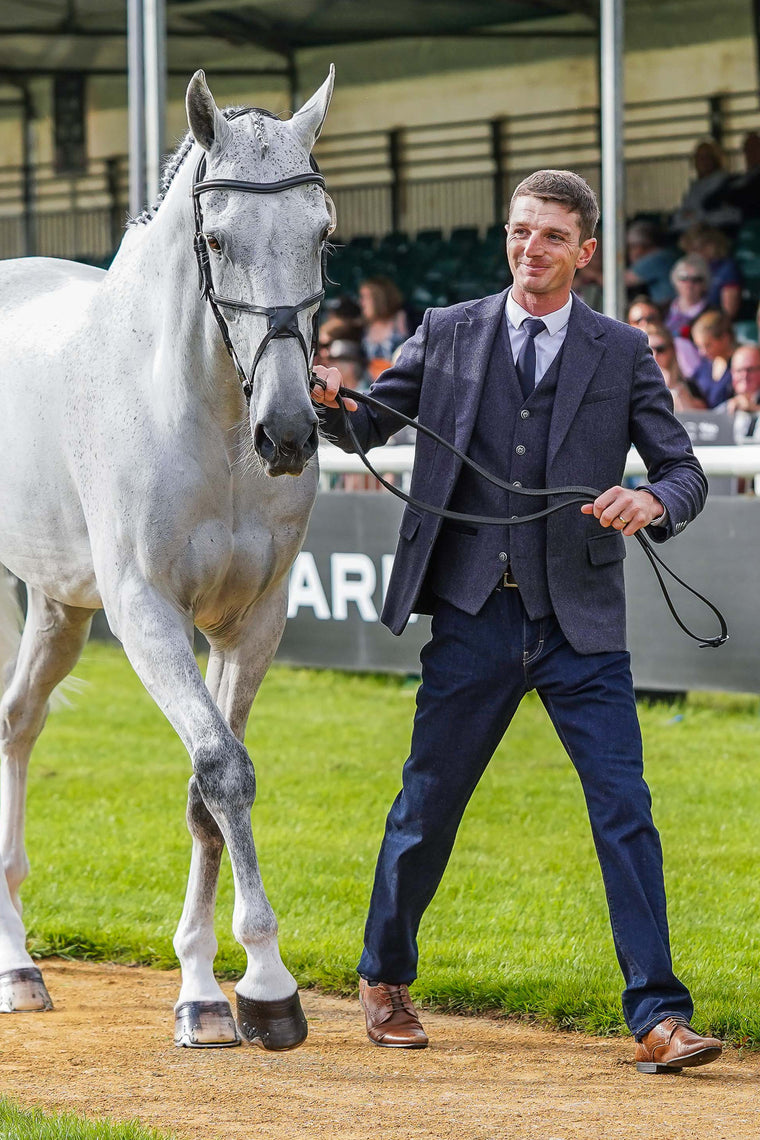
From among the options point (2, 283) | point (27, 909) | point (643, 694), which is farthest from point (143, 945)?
point (643, 694)

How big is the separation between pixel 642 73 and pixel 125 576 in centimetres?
1392

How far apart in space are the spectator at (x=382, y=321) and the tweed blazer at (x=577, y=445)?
8410 millimetres

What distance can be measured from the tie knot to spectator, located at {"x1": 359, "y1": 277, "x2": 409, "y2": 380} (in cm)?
850

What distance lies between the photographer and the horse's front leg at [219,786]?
3.78 metres

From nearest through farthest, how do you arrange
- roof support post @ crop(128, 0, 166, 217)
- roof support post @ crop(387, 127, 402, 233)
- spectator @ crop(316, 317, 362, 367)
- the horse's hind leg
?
1. the horse's hind leg
2. roof support post @ crop(128, 0, 166, 217)
3. spectator @ crop(316, 317, 362, 367)
4. roof support post @ crop(387, 127, 402, 233)

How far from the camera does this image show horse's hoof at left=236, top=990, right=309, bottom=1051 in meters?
3.76

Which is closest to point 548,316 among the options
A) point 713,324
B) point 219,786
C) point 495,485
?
point 495,485

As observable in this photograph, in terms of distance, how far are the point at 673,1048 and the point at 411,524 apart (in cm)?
147

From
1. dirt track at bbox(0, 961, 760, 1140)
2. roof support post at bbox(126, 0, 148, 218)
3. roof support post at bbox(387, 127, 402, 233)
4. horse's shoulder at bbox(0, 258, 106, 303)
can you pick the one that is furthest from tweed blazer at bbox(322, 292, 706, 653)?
roof support post at bbox(387, 127, 402, 233)

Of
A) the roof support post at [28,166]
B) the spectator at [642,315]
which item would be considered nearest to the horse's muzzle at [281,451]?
the spectator at [642,315]

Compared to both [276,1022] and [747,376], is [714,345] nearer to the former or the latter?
[747,376]

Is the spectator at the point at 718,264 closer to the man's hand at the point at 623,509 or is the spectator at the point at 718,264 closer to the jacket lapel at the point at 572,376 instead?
the jacket lapel at the point at 572,376

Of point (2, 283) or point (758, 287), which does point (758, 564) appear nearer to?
point (2, 283)

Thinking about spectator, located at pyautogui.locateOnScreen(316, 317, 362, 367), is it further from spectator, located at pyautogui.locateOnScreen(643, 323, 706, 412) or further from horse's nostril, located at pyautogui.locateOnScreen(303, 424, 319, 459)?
horse's nostril, located at pyautogui.locateOnScreen(303, 424, 319, 459)
